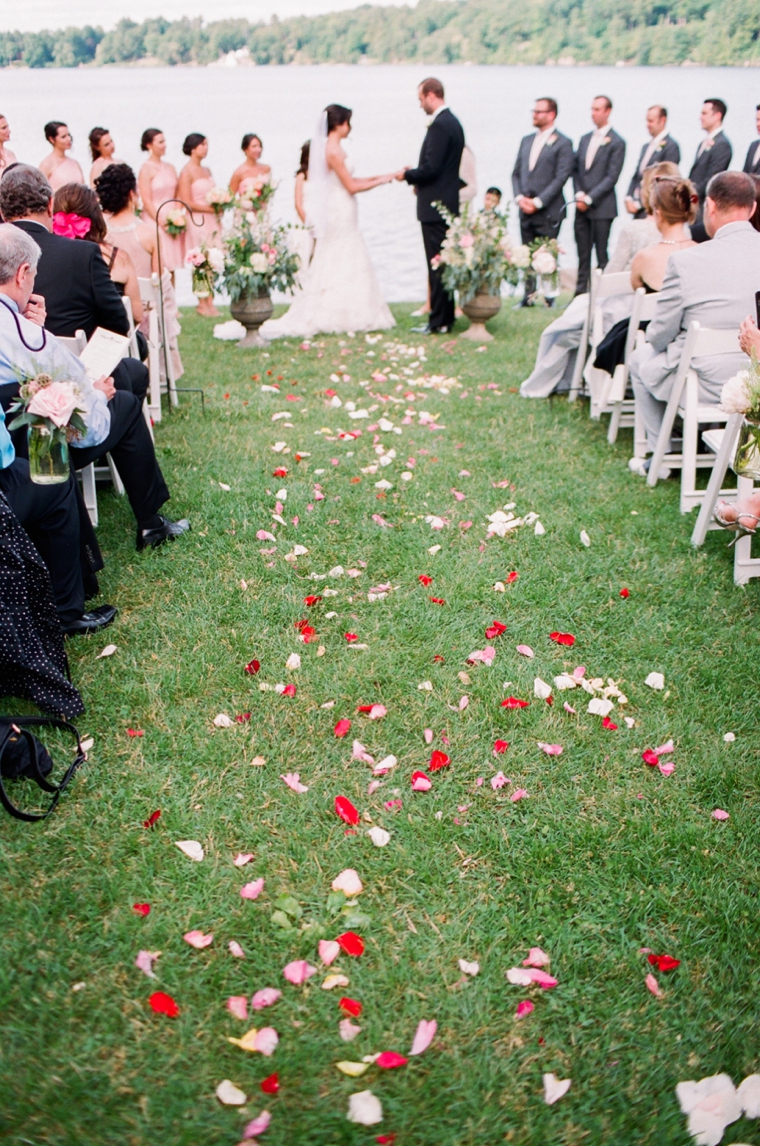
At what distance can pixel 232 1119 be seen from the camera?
1.89 meters

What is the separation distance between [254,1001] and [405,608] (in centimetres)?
204

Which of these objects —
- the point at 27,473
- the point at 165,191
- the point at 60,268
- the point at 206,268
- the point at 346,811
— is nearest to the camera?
the point at 346,811

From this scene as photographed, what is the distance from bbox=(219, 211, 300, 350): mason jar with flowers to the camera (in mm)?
8320

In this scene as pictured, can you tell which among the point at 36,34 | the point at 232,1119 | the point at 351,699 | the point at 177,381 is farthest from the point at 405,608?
the point at 36,34

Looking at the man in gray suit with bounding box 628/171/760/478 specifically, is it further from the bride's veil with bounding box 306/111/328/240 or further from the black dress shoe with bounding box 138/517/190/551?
the bride's veil with bounding box 306/111/328/240

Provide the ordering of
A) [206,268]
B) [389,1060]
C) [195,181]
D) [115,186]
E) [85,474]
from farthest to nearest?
1. [195,181]
2. [206,268]
3. [115,186]
4. [85,474]
5. [389,1060]

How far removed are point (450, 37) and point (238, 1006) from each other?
5716 cm

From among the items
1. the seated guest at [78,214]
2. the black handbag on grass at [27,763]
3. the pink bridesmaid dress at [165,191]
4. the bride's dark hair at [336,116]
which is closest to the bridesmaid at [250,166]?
the pink bridesmaid dress at [165,191]

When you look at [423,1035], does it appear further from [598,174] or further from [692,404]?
[598,174]

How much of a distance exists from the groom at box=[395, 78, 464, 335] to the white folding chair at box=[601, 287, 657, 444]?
11.5 feet

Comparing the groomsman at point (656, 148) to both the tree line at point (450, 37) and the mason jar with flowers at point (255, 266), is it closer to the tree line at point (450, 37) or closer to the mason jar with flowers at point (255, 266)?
the mason jar with flowers at point (255, 266)

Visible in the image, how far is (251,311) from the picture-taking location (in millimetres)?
8648

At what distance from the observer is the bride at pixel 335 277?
31.0 ft

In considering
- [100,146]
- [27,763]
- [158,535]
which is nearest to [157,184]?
[100,146]
